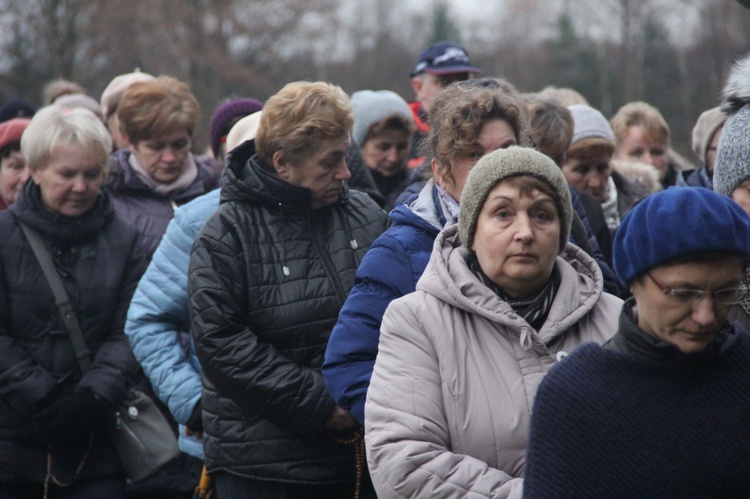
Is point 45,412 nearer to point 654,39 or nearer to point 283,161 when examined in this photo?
point 283,161

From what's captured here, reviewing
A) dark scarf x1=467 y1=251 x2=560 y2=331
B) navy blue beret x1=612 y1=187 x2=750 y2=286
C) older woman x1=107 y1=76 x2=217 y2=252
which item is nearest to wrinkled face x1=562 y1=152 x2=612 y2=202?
older woman x1=107 y1=76 x2=217 y2=252

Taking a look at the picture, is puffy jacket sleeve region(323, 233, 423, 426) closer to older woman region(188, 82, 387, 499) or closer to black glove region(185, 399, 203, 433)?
older woman region(188, 82, 387, 499)

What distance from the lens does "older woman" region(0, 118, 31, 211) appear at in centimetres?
634

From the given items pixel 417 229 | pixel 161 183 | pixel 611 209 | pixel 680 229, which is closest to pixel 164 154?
pixel 161 183

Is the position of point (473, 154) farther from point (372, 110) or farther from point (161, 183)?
point (372, 110)

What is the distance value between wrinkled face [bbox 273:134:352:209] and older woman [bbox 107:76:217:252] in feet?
5.20

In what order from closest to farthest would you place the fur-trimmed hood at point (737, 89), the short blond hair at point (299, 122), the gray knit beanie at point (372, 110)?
the fur-trimmed hood at point (737, 89) → the short blond hair at point (299, 122) → the gray knit beanie at point (372, 110)

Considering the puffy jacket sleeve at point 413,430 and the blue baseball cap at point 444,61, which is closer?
the puffy jacket sleeve at point 413,430

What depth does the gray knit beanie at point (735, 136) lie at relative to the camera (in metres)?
3.58

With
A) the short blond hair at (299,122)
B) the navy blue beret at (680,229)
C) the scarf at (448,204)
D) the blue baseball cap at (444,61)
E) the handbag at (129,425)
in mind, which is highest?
the navy blue beret at (680,229)

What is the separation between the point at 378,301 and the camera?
358cm

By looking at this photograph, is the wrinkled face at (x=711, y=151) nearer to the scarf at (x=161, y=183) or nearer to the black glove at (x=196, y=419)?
the scarf at (x=161, y=183)

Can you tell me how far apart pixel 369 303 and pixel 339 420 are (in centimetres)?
69

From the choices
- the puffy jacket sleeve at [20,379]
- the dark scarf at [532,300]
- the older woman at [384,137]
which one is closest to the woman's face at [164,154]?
the older woman at [384,137]
